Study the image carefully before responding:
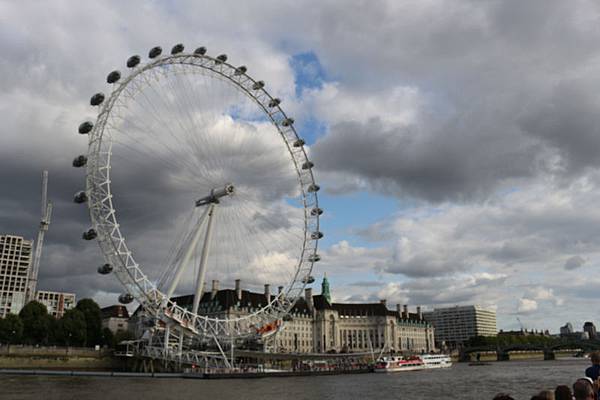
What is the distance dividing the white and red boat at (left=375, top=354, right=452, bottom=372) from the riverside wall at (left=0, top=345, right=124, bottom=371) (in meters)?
42.3

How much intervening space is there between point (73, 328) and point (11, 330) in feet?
28.3

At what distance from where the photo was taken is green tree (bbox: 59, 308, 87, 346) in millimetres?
83875

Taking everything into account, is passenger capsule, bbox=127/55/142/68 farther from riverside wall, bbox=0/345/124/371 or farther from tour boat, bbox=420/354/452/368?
tour boat, bbox=420/354/452/368

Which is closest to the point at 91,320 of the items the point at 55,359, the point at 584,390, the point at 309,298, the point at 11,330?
the point at 11,330

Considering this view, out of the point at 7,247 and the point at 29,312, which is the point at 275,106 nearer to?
the point at 29,312

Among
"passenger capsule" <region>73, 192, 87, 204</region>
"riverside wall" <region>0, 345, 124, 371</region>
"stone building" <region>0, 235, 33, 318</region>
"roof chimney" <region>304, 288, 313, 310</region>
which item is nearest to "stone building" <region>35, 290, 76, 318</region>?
"stone building" <region>0, 235, 33, 318</region>

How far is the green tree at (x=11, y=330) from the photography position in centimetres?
7969

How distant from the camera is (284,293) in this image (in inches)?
2980

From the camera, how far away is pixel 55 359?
7675 cm

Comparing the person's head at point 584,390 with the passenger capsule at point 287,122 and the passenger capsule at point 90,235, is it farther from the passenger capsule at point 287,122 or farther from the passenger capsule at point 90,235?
the passenger capsule at point 287,122

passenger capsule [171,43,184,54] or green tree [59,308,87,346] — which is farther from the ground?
passenger capsule [171,43,184,54]

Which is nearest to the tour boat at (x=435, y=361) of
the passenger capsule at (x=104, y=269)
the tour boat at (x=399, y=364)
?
the tour boat at (x=399, y=364)

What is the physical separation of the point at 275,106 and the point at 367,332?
372 feet

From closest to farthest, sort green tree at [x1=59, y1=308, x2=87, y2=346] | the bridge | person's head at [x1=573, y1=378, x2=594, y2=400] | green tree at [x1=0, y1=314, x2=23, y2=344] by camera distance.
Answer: person's head at [x1=573, y1=378, x2=594, y2=400] < green tree at [x1=0, y1=314, x2=23, y2=344] < green tree at [x1=59, y1=308, x2=87, y2=346] < the bridge
